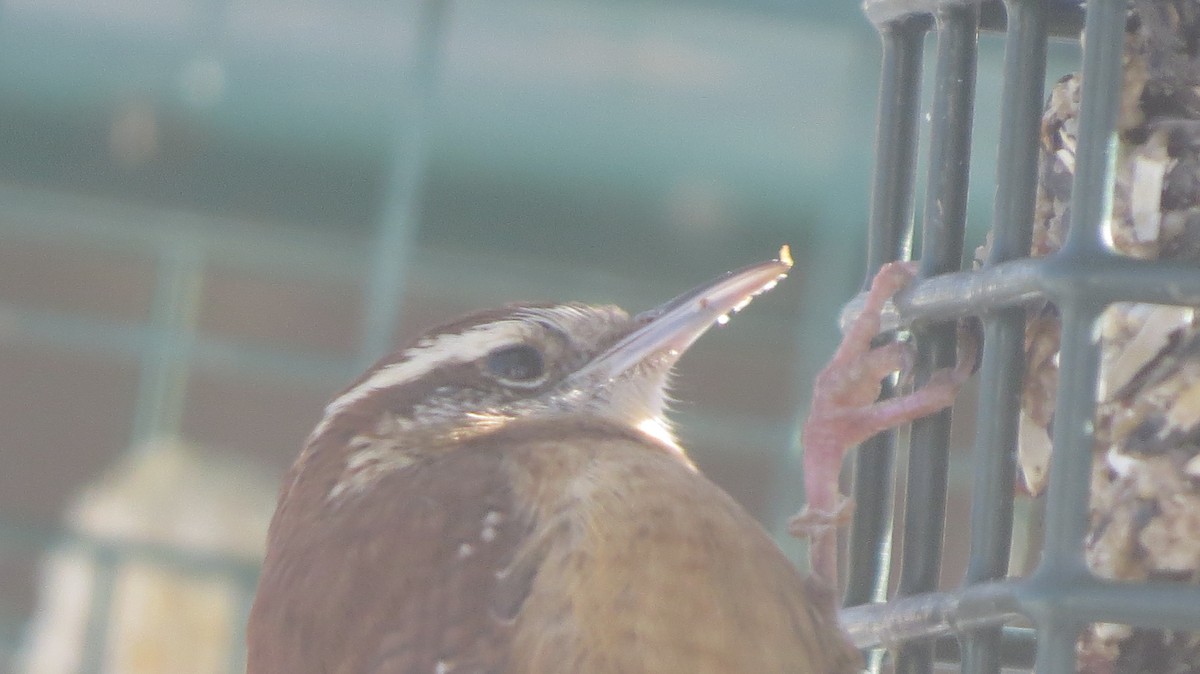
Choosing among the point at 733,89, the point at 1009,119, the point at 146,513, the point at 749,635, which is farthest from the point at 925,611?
the point at 146,513

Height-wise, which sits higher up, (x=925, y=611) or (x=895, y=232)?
(x=895, y=232)

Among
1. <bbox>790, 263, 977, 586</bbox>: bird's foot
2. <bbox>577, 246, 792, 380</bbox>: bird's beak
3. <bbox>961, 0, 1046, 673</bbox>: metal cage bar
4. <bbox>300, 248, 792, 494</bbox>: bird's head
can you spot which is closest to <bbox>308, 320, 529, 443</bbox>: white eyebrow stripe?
<bbox>300, 248, 792, 494</bbox>: bird's head

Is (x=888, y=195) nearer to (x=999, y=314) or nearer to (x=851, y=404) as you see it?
(x=851, y=404)

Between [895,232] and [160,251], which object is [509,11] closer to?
[160,251]

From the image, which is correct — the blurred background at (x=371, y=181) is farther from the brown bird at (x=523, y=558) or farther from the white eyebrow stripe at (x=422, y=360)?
the brown bird at (x=523, y=558)

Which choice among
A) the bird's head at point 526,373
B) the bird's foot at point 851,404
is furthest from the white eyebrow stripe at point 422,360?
the bird's foot at point 851,404

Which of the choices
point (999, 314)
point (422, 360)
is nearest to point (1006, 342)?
point (999, 314)
